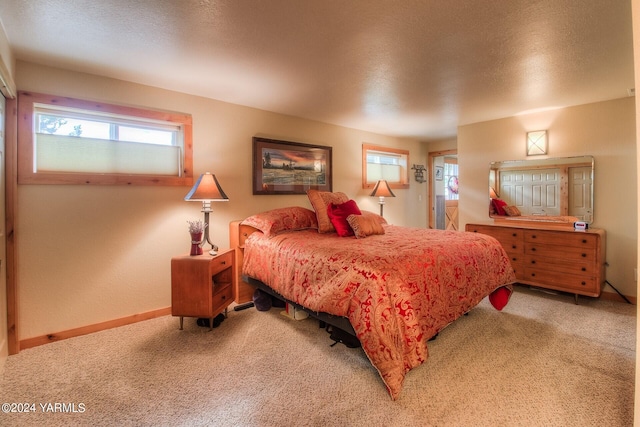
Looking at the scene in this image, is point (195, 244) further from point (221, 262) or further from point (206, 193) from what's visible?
point (206, 193)

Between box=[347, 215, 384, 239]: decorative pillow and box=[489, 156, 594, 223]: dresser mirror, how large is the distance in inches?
91.1

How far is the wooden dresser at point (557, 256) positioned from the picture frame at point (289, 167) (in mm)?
2442

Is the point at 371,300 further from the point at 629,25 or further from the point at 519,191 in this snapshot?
the point at 519,191

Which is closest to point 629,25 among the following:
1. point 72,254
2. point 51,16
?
point 51,16

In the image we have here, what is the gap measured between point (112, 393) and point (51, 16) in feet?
7.67

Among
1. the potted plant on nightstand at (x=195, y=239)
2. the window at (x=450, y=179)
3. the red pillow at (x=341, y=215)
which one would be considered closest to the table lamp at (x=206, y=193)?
the potted plant on nightstand at (x=195, y=239)

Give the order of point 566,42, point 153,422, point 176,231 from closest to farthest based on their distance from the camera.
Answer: point 153,422, point 566,42, point 176,231

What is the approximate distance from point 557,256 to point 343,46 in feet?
10.7

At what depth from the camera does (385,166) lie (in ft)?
16.9

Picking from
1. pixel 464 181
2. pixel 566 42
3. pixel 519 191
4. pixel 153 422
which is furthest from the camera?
pixel 464 181

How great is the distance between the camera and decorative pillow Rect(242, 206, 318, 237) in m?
2.97

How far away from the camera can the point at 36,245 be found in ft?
7.68

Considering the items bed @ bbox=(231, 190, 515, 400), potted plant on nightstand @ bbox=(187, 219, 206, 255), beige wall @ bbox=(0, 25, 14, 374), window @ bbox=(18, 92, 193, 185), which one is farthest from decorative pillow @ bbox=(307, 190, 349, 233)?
beige wall @ bbox=(0, 25, 14, 374)

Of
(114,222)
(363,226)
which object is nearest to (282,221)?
(363,226)
